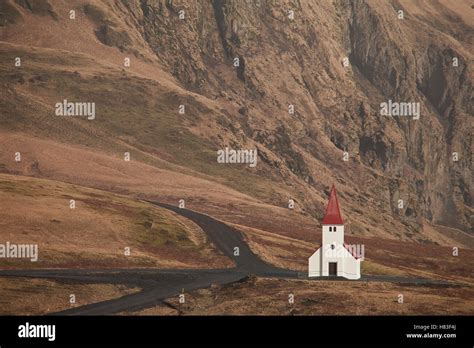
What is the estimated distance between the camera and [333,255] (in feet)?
367

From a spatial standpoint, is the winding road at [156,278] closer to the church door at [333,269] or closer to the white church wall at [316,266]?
the white church wall at [316,266]

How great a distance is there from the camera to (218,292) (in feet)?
339

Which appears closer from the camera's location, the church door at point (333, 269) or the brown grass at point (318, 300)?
the brown grass at point (318, 300)

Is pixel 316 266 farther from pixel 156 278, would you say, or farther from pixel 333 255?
pixel 156 278

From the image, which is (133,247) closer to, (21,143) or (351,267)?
(351,267)

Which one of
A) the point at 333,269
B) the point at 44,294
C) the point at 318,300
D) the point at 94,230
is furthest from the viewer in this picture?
the point at 94,230

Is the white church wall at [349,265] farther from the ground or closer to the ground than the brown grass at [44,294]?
farther from the ground

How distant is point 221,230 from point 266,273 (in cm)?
3094

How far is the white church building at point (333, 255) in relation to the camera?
111562mm

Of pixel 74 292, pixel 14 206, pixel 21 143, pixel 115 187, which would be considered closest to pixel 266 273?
→ pixel 74 292

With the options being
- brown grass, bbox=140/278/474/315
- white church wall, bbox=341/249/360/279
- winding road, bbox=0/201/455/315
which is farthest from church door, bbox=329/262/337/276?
brown grass, bbox=140/278/474/315

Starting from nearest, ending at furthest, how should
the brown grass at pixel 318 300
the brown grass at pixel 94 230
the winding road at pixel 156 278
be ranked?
1. the winding road at pixel 156 278
2. the brown grass at pixel 318 300
3. the brown grass at pixel 94 230

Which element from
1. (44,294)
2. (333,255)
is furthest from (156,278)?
(333,255)

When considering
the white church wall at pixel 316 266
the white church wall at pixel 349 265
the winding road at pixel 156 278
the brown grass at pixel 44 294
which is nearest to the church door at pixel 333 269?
the white church wall at pixel 349 265
